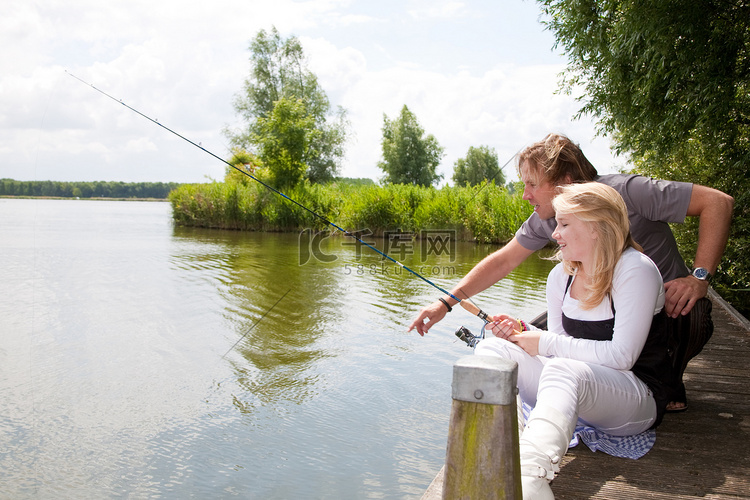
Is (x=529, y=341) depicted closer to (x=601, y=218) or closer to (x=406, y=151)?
(x=601, y=218)

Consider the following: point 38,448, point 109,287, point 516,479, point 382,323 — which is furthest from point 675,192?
point 109,287

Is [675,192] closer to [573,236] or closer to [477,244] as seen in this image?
[573,236]

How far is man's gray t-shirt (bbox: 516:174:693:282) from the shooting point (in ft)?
7.87

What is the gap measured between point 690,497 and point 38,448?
3441 millimetres

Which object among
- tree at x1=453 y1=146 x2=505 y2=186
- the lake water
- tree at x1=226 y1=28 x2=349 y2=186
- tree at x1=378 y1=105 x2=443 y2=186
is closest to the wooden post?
the lake water

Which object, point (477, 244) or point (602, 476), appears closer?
point (602, 476)

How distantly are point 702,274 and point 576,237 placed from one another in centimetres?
68

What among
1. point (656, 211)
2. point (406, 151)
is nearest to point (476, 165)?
point (406, 151)

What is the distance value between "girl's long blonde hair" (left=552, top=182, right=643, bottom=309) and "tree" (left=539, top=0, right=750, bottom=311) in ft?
12.5

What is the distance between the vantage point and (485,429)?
4.34ft

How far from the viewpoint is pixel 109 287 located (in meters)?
9.00

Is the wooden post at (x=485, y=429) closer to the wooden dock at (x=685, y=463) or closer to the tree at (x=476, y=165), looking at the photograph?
the wooden dock at (x=685, y=463)

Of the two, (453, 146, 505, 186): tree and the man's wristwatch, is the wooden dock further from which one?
(453, 146, 505, 186): tree

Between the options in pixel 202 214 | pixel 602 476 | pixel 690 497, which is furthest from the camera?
pixel 202 214
